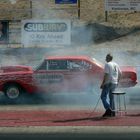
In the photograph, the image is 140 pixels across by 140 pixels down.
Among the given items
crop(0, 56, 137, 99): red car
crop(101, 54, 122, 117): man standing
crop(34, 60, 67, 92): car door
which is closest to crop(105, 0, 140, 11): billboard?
crop(0, 56, 137, 99): red car

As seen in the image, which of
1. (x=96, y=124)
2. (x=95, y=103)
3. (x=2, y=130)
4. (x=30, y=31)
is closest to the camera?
(x=2, y=130)

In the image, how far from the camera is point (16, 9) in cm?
4128

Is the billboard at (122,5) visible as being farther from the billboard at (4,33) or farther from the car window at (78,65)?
the car window at (78,65)

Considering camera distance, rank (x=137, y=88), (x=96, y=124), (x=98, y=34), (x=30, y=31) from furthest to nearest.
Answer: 1. (x=98, y=34)
2. (x=30, y=31)
3. (x=137, y=88)
4. (x=96, y=124)

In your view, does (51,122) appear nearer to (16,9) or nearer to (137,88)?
(137,88)

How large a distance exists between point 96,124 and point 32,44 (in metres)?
17.8

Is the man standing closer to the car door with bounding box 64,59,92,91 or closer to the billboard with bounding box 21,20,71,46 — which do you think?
the car door with bounding box 64,59,92,91

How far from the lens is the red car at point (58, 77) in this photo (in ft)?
66.4

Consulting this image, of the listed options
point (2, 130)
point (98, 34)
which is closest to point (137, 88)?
point (2, 130)

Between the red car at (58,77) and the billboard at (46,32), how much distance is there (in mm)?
11288

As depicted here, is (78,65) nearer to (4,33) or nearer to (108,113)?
(108,113)

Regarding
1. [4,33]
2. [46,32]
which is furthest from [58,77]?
[4,33]

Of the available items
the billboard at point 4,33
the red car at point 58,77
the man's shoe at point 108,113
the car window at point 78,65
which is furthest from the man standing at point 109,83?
the billboard at point 4,33

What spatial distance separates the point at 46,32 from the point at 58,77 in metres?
11.8
